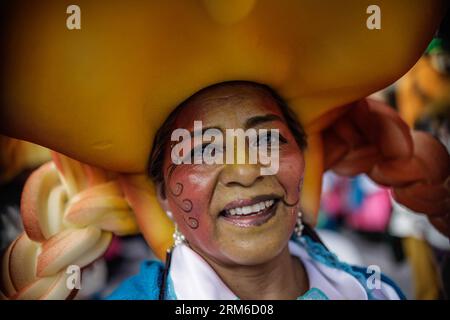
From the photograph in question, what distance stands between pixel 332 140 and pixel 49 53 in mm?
812

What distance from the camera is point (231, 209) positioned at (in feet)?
4.23

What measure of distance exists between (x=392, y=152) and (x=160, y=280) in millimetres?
727

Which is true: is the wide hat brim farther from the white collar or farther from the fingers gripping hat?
the white collar

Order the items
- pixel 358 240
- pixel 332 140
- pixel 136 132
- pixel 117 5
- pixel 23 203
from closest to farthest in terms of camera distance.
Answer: pixel 117 5 → pixel 136 132 → pixel 23 203 → pixel 332 140 → pixel 358 240

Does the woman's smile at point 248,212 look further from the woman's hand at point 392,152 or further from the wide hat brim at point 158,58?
the woman's hand at point 392,152

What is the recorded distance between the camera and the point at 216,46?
1.24 m

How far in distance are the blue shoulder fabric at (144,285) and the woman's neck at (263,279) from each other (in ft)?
0.46

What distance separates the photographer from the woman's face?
1.27 metres

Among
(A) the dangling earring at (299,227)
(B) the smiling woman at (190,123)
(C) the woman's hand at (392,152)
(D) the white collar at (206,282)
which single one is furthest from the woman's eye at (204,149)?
(C) the woman's hand at (392,152)

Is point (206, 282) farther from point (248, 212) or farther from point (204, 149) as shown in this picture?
point (204, 149)

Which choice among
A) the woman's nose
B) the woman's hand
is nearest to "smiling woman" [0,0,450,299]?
the woman's nose

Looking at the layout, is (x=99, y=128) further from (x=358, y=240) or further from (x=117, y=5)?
(x=358, y=240)

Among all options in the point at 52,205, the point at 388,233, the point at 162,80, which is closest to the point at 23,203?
the point at 52,205

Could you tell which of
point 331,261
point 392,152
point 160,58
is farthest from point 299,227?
point 160,58
